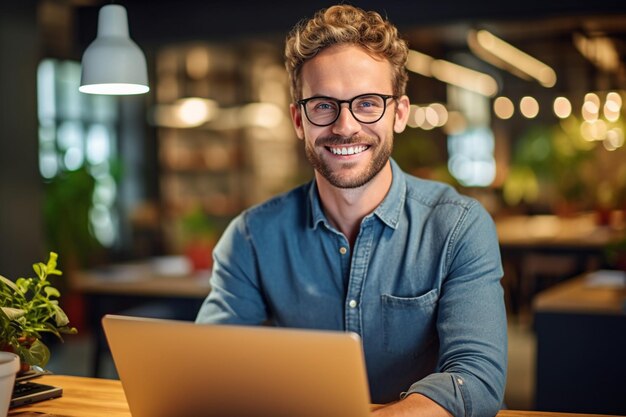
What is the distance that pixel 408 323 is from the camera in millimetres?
2029

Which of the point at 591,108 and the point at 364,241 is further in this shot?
the point at 591,108

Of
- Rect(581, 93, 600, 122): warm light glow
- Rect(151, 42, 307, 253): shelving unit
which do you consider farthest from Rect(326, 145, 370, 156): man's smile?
Rect(581, 93, 600, 122): warm light glow

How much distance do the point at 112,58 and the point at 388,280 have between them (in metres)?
0.99

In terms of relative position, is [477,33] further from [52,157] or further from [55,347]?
[55,347]

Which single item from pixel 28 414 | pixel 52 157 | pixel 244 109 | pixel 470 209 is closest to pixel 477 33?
pixel 244 109

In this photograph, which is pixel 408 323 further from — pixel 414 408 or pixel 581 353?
pixel 581 353

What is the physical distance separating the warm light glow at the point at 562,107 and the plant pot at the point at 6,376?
42.7 ft

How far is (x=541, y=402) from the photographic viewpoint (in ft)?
14.6

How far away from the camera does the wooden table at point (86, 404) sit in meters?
1.74

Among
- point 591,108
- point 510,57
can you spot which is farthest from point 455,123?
point 510,57

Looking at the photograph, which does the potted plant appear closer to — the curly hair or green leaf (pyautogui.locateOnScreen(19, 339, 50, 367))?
green leaf (pyautogui.locateOnScreen(19, 339, 50, 367))

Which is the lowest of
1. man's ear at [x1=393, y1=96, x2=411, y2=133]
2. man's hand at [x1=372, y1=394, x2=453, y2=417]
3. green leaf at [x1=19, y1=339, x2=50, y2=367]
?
man's hand at [x1=372, y1=394, x2=453, y2=417]

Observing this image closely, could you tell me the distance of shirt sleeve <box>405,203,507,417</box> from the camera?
1645 millimetres

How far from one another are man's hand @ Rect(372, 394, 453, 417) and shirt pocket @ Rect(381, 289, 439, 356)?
0.44 metres
